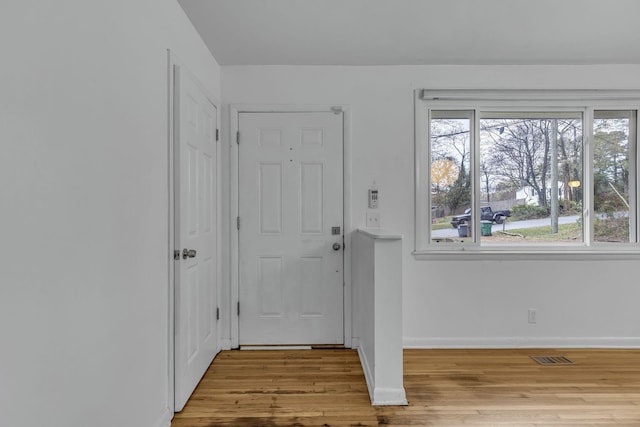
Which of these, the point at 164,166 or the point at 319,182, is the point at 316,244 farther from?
the point at 164,166

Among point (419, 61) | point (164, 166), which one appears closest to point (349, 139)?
point (419, 61)

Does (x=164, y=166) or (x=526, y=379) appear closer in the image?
(x=164, y=166)

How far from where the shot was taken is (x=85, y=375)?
1.27 meters

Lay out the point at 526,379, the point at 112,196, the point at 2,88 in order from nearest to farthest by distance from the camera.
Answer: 1. the point at 2,88
2. the point at 112,196
3. the point at 526,379

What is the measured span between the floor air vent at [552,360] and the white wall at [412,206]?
233 mm

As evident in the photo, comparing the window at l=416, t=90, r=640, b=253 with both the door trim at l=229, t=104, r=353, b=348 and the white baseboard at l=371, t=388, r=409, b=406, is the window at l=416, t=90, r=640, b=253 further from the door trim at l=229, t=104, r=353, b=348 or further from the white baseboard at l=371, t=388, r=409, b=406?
the white baseboard at l=371, t=388, r=409, b=406

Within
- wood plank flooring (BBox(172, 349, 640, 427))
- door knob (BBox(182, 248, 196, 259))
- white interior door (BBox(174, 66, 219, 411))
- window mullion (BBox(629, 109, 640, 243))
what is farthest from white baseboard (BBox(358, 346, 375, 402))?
window mullion (BBox(629, 109, 640, 243))

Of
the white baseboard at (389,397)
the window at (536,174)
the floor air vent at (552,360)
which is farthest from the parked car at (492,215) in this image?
the white baseboard at (389,397)

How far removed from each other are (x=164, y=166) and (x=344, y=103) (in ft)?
5.50

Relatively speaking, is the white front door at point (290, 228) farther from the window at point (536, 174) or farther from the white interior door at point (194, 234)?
the window at point (536, 174)

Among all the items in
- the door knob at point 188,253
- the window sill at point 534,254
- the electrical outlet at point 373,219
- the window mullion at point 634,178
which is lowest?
the window sill at point 534,254

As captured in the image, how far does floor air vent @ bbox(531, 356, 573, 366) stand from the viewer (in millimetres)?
2748

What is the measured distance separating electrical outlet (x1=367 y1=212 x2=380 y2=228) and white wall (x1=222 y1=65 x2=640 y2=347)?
0.06m

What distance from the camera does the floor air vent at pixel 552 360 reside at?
2.75 m
